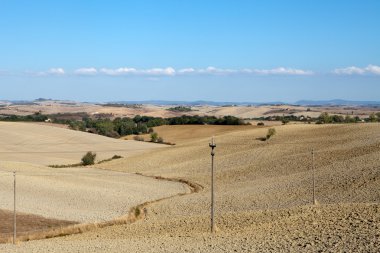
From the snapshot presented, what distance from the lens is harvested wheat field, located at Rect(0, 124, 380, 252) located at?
2597 cm

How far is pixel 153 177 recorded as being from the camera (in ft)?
219

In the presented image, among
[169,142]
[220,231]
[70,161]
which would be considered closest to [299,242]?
[220,231]

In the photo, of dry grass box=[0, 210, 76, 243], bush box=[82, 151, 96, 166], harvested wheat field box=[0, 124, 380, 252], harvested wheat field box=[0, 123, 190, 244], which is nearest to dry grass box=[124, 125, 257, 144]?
harvested wheat field box=[0, 123, 190, 244]

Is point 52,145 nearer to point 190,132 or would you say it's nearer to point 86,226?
point 190,132

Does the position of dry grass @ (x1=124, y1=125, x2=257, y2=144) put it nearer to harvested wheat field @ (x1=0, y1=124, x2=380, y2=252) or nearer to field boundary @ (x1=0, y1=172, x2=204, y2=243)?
harvested wheat field @ (x1=0, y1=124, x2=380, y2=252)

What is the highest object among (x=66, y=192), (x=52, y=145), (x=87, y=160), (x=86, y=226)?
(x=86, y=226)

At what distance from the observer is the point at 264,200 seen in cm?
4356

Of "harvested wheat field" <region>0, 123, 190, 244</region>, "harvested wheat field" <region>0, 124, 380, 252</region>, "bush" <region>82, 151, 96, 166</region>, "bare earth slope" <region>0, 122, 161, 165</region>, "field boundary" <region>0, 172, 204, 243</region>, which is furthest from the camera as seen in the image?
"bare earth slope" <region>0, 122, 161, 165</region>

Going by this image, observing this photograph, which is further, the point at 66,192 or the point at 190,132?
the point at 190,132

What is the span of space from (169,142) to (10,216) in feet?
259

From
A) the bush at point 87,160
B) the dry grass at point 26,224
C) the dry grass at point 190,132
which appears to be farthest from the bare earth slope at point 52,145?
the dry grass at point 26,224

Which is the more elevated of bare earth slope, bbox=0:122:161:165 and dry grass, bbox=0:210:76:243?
dry grass, bbox=0:210:76:243

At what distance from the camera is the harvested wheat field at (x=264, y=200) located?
26.0 meters

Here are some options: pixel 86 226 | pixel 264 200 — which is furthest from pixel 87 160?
pixel 86 226
